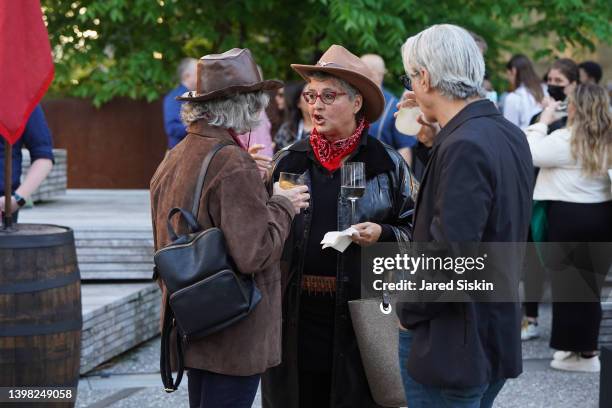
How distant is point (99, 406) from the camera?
550 centimetres

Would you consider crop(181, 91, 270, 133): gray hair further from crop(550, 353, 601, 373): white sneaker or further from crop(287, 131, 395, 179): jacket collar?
crop(550, 353, 601, 373): white sneaker

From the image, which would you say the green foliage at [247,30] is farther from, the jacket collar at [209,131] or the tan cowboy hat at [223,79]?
the jacket collar at [209,131]

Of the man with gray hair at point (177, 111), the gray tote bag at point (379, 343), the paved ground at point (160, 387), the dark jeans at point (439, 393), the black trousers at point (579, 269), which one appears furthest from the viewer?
the man with gray hair at point (177, 111)

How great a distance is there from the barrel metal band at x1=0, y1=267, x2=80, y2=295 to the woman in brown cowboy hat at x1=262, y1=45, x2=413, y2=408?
104cm

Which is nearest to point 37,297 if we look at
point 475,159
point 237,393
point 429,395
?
point 237,393

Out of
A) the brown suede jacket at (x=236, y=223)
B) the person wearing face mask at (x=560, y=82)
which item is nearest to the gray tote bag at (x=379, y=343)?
the brown suede jacket at (x=236, y=223)

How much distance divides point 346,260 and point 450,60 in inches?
45.9

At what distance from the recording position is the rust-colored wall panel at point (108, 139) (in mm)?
12852

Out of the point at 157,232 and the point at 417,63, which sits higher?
the point at 417,63

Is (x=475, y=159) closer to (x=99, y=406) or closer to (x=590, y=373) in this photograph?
(x=99, y=406)

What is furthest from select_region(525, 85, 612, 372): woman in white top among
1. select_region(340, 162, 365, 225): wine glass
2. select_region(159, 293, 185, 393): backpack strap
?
select_region(159, 293, 185, 393): backpack strap

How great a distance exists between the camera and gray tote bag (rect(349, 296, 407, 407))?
3.62 meters

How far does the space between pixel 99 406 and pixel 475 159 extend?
346 cm

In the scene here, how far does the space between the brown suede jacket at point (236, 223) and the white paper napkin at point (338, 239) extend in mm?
184
